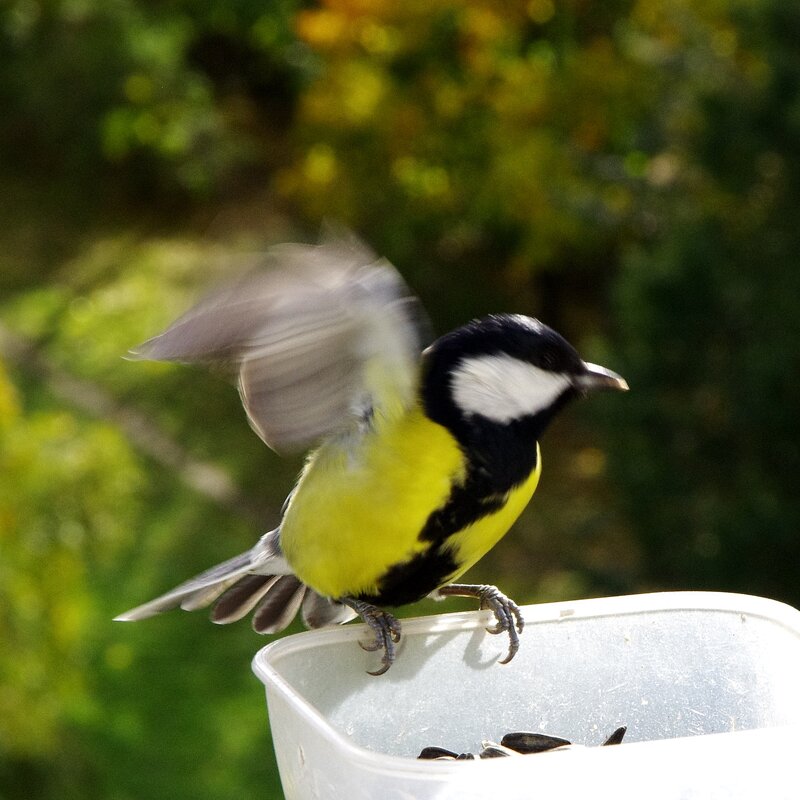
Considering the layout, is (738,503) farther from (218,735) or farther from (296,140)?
(296,140)

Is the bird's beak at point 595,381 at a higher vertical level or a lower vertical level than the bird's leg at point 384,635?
higher

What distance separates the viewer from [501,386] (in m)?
1.92

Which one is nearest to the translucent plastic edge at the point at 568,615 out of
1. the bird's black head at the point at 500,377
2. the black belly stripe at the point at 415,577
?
the black belly stripe at the point at 415,577

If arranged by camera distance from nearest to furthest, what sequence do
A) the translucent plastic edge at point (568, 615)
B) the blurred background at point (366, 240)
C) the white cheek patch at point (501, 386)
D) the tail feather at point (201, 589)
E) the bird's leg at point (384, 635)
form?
the translucent plastic edge at point (568, 615)
the bird's leg at point (384, 635)
the white cheek patch at point (501, 386)
the tail feather at point (201, 589)
the blurred background at point (366, 240)

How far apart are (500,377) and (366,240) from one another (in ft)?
19.9

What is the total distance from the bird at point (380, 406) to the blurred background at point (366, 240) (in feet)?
0.42

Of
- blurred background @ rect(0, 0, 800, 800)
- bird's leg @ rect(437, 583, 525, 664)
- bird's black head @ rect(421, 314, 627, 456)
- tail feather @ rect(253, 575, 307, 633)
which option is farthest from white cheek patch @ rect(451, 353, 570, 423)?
tail feather @ rect(253, 575, 307, 633)

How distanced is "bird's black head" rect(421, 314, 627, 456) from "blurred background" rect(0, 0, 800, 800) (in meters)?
0.37

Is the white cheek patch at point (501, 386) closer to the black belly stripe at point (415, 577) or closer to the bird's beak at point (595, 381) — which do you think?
the bird's beak at point (595, 381)

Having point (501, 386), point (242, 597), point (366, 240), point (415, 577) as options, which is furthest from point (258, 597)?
point (366, 240)

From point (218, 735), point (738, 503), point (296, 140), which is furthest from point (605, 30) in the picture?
point (218, 735)

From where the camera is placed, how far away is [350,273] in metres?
1.79

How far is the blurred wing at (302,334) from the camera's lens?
1.76 metres

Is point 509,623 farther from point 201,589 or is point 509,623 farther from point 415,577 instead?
point 201,589
